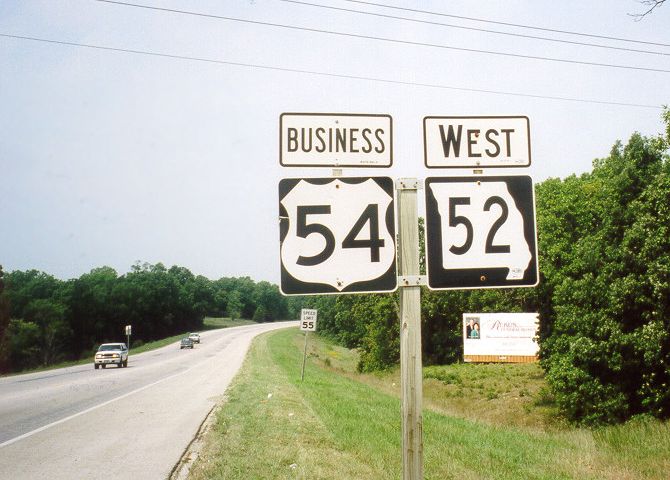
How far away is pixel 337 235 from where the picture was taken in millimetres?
3033

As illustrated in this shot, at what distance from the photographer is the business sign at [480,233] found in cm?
305

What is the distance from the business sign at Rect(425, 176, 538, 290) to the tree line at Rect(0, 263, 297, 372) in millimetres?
75720

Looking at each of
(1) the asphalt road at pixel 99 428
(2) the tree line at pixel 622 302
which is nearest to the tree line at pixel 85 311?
(1) the asphalt road at pixel 99 428

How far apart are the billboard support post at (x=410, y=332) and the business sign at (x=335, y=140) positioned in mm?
249

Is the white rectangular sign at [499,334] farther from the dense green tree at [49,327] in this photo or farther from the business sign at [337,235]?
the dense green tree at [49,327]

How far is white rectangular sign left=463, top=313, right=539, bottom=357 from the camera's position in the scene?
148ft

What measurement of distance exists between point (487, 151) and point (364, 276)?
3.42 ft

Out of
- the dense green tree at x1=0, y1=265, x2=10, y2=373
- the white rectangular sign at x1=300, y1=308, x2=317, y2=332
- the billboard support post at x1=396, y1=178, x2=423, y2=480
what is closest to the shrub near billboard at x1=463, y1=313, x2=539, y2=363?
the white rectangular sign at x1=300, y1=308, x2=317, y2=332

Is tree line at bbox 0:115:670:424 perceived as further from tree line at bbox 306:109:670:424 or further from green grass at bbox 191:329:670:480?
green grass at bbox 191:329:670:480

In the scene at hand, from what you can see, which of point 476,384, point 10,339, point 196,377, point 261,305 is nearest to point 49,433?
point 196,377

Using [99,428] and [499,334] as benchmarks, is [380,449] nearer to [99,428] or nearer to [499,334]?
[99,428]

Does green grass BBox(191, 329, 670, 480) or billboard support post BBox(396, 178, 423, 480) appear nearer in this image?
billboard support post BBox(396, 178, 423, 480)

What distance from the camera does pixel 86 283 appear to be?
111 m

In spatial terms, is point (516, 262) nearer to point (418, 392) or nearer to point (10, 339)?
point (418, 392)
